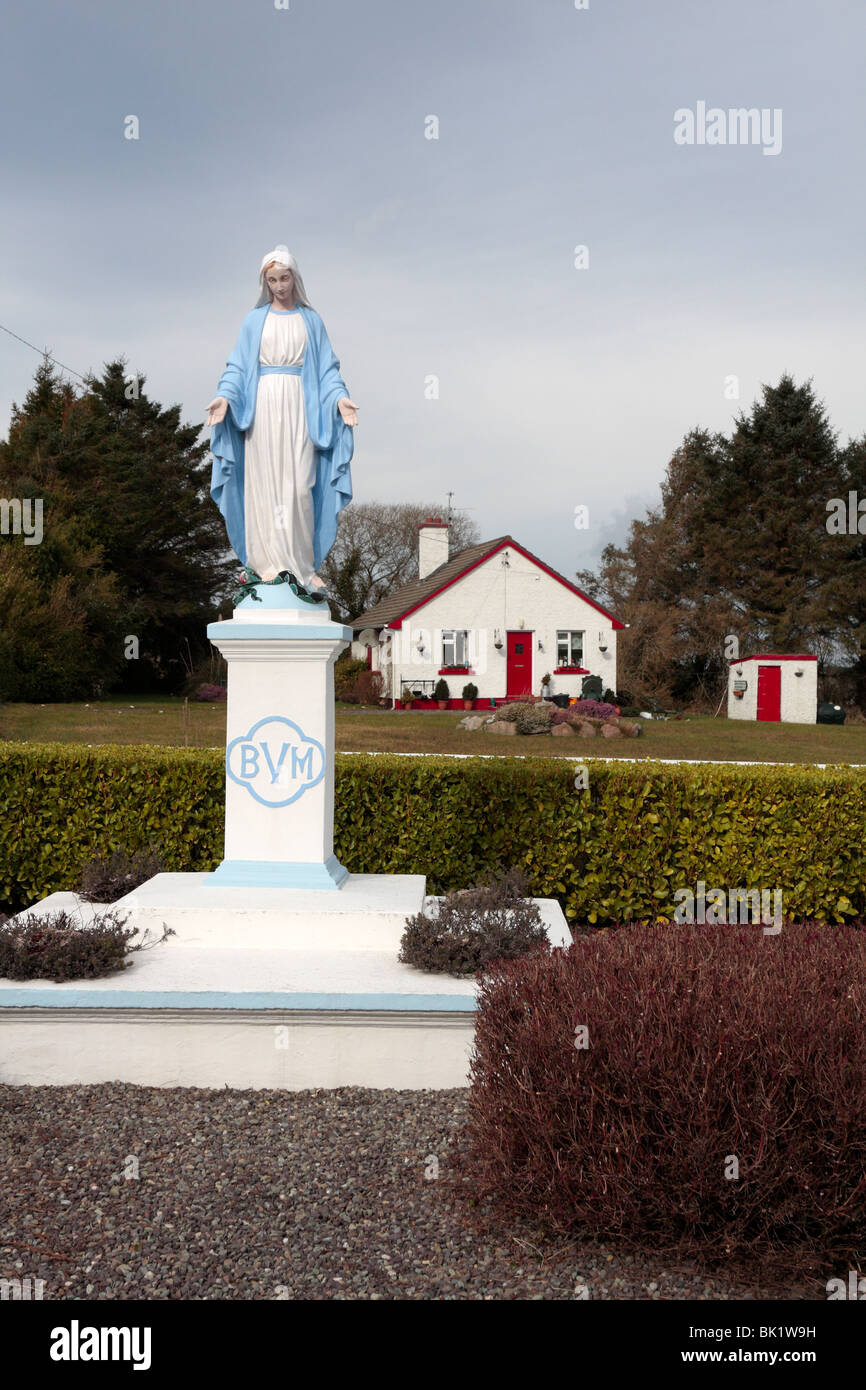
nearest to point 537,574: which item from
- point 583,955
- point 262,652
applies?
point 262,652

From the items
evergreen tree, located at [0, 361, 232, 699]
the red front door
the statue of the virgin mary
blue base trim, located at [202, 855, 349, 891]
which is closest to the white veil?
the statue of the virgin mary

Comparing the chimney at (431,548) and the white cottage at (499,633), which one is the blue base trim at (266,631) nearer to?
the white cottage at (499,633)

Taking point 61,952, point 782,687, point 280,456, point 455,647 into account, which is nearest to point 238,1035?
point 61,952

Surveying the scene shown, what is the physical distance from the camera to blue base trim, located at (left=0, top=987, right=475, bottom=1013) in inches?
174

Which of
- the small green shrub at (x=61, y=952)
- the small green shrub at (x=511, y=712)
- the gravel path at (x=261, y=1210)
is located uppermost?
the small green shrub at (x=511, y=712)

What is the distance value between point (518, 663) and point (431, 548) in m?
6.18

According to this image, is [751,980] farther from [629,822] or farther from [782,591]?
[782,591]

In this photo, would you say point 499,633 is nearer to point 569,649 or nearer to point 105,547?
point 569,649

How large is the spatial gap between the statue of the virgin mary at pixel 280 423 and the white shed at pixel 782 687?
25343mm

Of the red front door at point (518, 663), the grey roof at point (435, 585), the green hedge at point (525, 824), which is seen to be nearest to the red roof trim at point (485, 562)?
the grey roof at point (435, 585)

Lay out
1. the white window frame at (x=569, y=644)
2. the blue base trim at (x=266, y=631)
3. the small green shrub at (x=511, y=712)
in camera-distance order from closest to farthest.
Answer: the blue base trim at (x=266, y=631) → the small green shrub at (x=511, y=712) → the white window frame at (x=569, y=644)

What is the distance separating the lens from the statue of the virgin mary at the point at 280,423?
5.82 m

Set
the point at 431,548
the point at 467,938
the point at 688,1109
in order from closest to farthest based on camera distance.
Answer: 1. the point at 688,1109
2. the point at 467,938
3. the point at 431,548

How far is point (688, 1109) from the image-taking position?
2.86m
